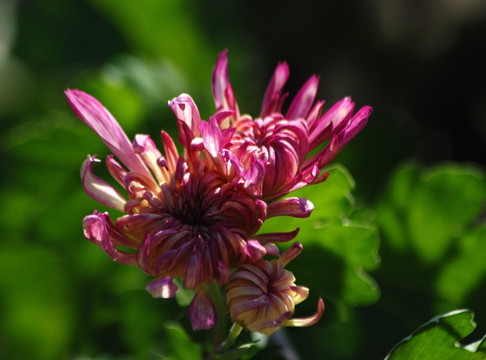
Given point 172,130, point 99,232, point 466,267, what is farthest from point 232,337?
point 172,130

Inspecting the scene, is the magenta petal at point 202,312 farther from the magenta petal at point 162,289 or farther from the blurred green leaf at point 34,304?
the blurred green leaf at point 34,304

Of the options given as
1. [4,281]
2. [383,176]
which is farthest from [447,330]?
[4,281]

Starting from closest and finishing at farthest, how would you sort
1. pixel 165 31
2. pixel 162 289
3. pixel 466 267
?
pixel 162 289 → pixel 466 267 → pixel 165 31

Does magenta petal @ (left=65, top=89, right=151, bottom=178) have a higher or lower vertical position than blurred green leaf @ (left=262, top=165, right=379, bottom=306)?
higher

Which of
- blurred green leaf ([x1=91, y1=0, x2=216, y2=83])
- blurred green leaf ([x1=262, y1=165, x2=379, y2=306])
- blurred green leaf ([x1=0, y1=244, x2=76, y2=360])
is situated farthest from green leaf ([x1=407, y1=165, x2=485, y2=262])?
blurred green leaf ([x1=91, y1=0, x2=216, y2=83])

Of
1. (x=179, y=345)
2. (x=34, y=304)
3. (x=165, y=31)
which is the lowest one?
(x=34, y=304)

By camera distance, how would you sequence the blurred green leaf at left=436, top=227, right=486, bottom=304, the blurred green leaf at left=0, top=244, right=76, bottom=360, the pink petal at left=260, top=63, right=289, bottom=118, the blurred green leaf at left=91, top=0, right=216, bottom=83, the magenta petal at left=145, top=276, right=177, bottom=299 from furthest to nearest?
the blurred green leaf at left=91, top=0, right=216, bottom=83
the blurred green leaf at left=0, top=244, right=76, bottom=360
the blurred green leaf at left=436, top=227, right=486, bottom=304
the pink petal at left=260, top=63, right=289, bottom=118
the magenta petal at left=145, top=276, right=177, bottom=299

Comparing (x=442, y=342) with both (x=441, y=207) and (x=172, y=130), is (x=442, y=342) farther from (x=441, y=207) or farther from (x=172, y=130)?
(x=172, y=130)

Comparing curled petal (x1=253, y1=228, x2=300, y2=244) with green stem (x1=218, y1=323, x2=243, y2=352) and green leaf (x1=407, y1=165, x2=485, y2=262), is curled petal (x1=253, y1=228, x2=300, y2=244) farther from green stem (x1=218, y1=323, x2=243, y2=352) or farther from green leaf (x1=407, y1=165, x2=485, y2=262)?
green leaf (x1=407, y1=165, x2=485, y2=262)
